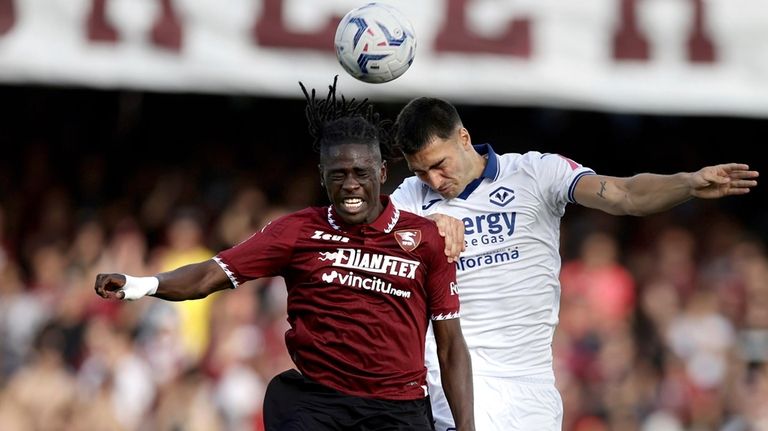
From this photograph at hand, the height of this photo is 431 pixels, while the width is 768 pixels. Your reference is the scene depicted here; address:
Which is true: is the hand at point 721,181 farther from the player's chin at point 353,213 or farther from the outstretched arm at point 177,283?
the outstretched arm at point 177,283

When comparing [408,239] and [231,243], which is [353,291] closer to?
[408,239]

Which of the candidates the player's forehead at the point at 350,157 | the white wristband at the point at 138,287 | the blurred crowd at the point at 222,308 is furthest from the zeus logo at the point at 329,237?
the blurred crowd at the point at 222,308

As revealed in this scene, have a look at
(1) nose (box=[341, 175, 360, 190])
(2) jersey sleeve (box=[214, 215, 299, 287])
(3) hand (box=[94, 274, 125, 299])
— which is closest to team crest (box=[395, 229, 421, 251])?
(1) nose (box=[341, 175, 360, 190])

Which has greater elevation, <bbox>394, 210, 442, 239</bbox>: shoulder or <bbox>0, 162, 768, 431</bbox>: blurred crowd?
<bbox>394, 210, 442, 239</bbox>: shoulder

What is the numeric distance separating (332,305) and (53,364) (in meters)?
5.90

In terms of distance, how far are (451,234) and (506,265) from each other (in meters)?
0.70

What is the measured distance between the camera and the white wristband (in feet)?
17.8

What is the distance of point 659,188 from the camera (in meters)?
5.86

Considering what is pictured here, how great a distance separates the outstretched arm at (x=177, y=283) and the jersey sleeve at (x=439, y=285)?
833 millimetres

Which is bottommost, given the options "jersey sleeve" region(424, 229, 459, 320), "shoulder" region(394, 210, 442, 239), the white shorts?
the white shorts

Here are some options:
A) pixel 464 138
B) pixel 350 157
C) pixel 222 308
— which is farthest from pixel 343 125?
pixel 222 308

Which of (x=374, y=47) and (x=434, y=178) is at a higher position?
(x=374, y=47)

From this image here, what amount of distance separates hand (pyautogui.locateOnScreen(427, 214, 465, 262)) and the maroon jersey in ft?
0.22

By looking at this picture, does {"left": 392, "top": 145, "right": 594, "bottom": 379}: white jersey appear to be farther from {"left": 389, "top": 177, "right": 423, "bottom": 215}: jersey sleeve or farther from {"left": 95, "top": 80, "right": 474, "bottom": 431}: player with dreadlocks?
{"left": 95, "top": 80, "right": 474, "bottom": 431}: player with dreadlocks
